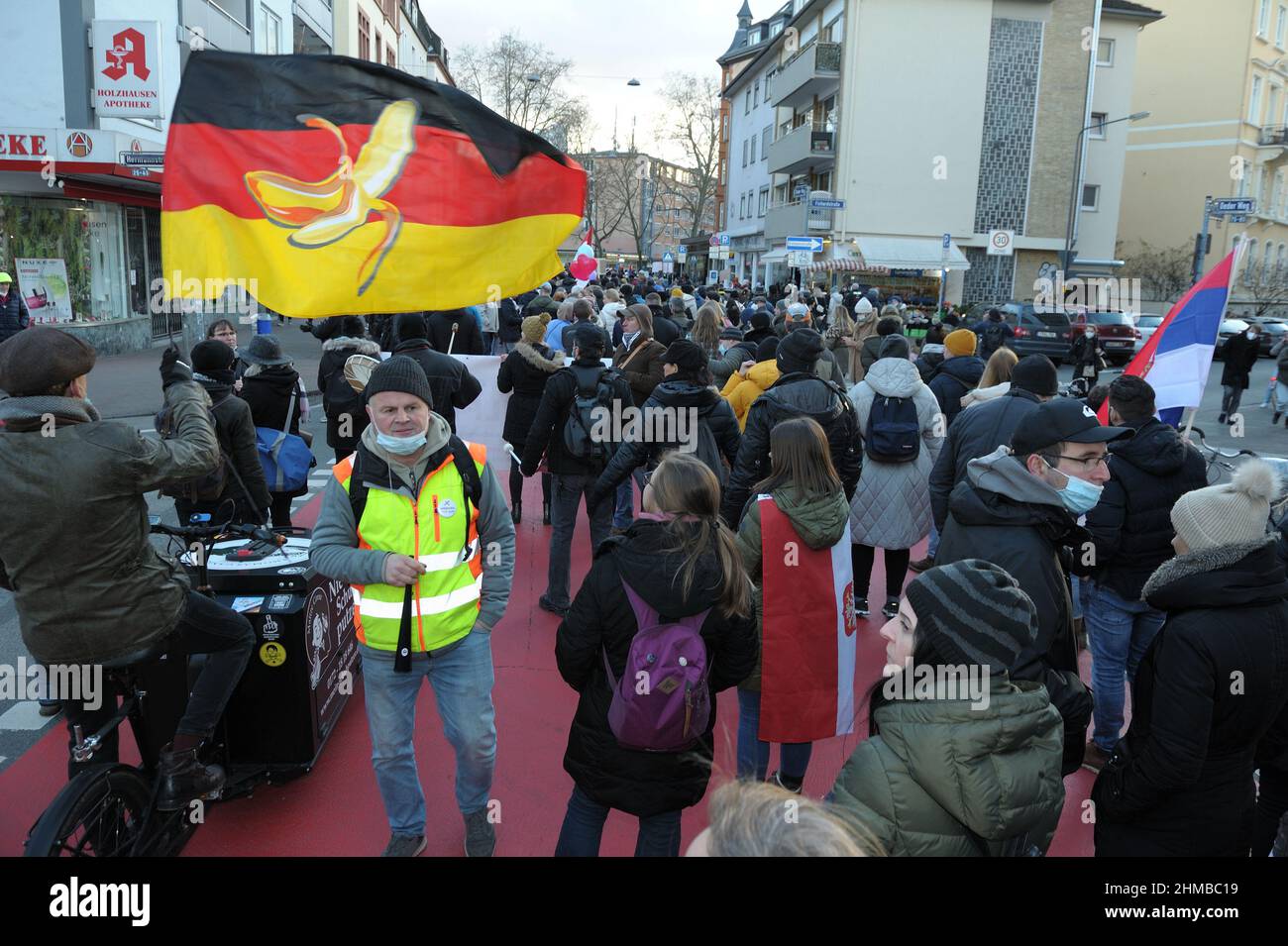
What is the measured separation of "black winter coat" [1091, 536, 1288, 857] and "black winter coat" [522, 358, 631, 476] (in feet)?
12.8

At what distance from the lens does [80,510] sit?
115 inches

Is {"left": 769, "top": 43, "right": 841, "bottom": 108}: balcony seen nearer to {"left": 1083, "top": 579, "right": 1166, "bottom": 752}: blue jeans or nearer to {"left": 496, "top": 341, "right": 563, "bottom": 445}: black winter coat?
{"left": 496, "top": 341, "right": 563, "bottom": 445}: black winter coat

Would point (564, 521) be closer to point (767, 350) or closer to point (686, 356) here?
point (686, 356)

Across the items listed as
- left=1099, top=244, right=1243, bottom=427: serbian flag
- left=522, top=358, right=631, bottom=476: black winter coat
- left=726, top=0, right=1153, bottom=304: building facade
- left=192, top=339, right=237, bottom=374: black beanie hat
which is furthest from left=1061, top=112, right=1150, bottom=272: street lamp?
left=192, top=339, right=237, bottom=374: black beanie hat

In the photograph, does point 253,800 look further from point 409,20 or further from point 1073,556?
point 409,20

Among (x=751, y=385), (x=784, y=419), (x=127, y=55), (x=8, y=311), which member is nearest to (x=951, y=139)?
(x=127, y=55)

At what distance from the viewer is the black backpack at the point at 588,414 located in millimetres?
6211

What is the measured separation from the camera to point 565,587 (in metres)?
6.50

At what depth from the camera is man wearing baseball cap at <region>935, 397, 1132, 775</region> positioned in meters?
3.01

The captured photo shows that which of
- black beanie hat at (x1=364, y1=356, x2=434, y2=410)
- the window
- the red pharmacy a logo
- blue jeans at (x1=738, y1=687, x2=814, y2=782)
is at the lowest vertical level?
blue jeans at (x1=738, y1=687, x2=814, y2=782)

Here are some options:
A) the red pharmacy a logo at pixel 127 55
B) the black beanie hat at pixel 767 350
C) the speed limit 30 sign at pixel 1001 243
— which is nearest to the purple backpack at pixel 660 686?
the black beanie hat at pixel 767 350

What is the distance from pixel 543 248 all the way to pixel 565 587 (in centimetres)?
265

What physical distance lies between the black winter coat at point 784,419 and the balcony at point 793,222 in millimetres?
33917

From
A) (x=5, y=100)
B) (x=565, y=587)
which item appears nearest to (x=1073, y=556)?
(x=565, y=587)
